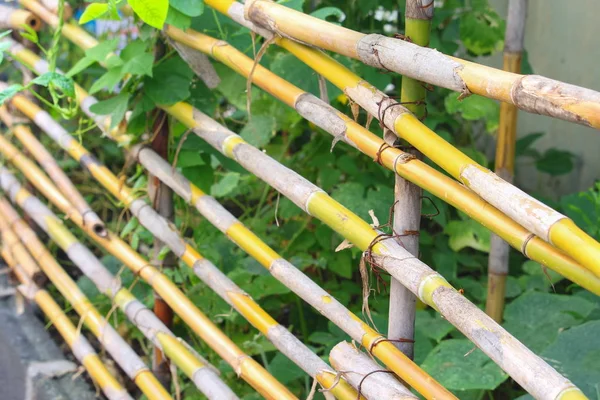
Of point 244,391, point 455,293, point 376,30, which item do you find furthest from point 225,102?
point 455,293

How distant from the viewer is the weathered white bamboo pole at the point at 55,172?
1.96m

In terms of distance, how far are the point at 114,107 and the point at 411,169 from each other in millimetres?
756

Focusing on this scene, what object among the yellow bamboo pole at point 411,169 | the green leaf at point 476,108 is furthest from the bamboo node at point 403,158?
the green leaf at point 476,108

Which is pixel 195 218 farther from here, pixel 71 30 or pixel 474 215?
pixel 474 215

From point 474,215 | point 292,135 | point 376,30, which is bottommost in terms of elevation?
point 292,135

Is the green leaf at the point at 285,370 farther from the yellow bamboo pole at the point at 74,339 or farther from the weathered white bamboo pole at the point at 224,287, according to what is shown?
the yellow bamboo pole at the point at 74,339

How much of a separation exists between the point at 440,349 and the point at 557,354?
8.6 inches

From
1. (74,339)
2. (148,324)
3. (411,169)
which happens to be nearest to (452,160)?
(411,169)

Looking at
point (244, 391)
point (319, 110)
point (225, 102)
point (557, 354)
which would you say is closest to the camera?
point (319, 110)

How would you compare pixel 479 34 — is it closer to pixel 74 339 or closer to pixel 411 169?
pixel 411 169

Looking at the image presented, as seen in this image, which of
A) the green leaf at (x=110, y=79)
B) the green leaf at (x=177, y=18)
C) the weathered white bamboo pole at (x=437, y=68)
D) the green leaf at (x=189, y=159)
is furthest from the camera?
the green leaf at (x=189, y=159)

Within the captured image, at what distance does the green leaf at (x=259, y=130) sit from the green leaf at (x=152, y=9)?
0.76m

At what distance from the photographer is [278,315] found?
226 centimetres

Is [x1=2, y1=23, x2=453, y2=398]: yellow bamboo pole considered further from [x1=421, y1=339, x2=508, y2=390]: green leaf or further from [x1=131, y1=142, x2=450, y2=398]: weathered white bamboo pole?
[x1=421, y1=339, x2=508, y2=390]: green leaf
